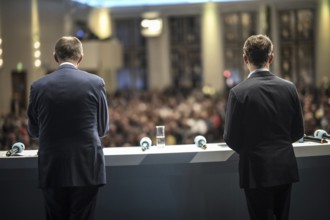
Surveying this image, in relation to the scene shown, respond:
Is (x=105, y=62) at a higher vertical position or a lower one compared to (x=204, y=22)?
lower

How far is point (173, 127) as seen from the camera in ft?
35.5

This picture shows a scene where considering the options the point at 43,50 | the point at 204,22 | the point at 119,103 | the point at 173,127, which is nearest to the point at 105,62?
the point at 119,103

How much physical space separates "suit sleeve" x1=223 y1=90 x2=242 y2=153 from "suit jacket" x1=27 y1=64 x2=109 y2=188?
71 centimetres

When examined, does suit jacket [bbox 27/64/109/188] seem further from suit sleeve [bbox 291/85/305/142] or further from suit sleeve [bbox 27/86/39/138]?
suit sleeve [bbox 291/85/305/142]

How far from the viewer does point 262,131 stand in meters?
2.95

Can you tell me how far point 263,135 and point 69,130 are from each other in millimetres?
1045

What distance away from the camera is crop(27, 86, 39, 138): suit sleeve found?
301 cm

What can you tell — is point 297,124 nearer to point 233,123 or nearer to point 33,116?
→ point 233,123

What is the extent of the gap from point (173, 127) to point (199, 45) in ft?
43.1

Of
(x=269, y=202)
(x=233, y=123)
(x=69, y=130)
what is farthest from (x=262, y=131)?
(x=69, y=130)

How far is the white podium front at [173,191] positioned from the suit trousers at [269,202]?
69 cm

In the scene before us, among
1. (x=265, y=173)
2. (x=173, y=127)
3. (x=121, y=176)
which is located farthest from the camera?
(x=173, y=127)

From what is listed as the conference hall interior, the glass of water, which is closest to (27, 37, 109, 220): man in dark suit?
the glass of water

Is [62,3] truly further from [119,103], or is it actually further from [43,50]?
[119,103]
